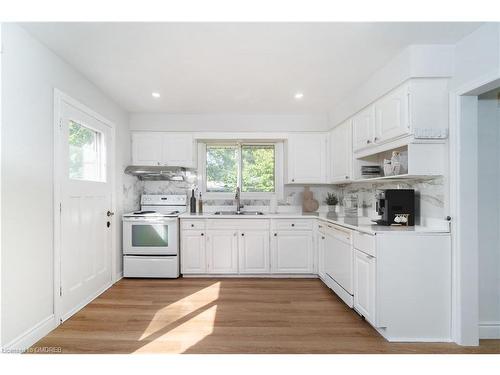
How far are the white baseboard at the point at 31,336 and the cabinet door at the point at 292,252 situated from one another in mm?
2475

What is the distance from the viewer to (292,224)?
3.75 meters

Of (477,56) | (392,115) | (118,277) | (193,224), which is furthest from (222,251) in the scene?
(477,56)

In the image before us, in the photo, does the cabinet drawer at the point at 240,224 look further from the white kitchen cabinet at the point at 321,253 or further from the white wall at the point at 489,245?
the white wall at the point at 489,245

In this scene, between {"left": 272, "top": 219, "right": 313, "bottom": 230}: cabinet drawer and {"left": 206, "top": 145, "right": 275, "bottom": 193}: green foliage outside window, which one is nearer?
{"left": 272, "top": 219, "right": 313, "bottom": 230}: cabinet drawer

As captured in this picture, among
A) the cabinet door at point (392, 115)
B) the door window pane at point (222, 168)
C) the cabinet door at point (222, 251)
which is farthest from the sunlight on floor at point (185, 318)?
the cabinet door at point (392, 115)

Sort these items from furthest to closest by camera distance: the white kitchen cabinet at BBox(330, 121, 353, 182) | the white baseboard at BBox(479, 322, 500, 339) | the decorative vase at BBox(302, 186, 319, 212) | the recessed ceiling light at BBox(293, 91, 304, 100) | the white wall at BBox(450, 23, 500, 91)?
the decorative vase at BBox(302, 186, 319, 212) < the white kitchen cabinet at BBox(330, 121, 353, 182) < the recessed ceiling light at BBox(293, 91, 304, 100) < the white baseboard at BBox(479, 322, 500, 339) < the white wall at BBox(450, 23, 500, 91)

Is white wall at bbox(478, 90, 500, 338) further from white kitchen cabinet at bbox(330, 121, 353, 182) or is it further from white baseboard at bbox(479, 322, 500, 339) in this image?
white kitchen cabinet at bbox(330, 121, 353, 182)

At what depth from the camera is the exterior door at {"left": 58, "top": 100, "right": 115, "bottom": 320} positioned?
8.09 ft

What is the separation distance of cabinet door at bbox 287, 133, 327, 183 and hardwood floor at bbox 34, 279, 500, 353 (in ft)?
5.11

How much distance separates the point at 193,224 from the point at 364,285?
90.4 inches

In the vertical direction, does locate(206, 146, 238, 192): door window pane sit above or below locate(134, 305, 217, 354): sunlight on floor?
above

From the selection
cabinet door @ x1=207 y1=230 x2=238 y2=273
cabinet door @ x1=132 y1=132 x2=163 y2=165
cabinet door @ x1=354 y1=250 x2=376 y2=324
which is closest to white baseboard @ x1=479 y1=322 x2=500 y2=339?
cabinet door @ x1=354 y1=250 x2=376 y2=324

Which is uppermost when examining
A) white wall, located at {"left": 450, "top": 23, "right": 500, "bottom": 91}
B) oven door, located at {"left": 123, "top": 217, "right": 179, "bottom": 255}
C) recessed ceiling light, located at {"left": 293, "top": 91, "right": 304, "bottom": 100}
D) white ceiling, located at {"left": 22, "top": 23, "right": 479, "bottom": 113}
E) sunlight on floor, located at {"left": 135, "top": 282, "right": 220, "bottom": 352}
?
white ceiling, located at {"left": 22, "top": 23, "right": 479, "bottom": 113}
